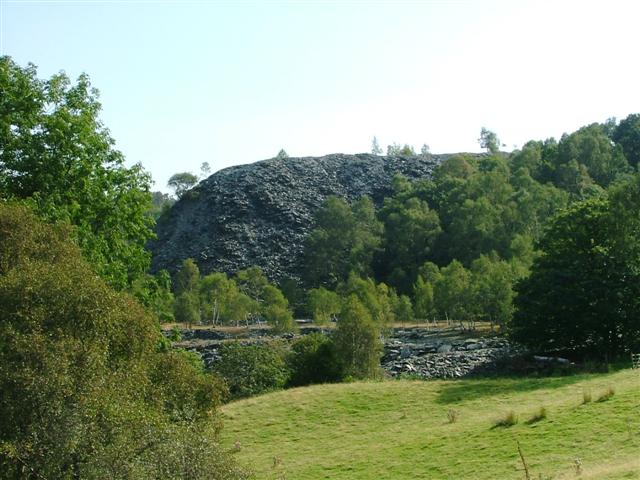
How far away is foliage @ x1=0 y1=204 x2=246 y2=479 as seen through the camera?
45.2ft

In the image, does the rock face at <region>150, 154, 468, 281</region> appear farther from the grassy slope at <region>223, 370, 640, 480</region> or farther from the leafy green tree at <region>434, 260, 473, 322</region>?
the grassy slope at <region>223, 370, 640, 480</region>

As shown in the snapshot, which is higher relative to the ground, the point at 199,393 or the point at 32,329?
the point at 32,329

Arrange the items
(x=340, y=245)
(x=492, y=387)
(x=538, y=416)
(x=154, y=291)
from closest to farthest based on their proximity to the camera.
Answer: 1. (x=538, y=416)
2. (x=154, y=291)
3. (x=492, y=387)
4. (x=340, y=245)

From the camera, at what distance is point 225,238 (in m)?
148

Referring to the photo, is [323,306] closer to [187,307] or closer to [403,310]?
[403,310]

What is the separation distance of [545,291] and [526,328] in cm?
270

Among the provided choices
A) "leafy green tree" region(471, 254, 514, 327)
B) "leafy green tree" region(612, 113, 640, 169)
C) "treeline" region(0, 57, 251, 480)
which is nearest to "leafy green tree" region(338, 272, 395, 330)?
"leafy green tree" region(471, 254, 514, 327)

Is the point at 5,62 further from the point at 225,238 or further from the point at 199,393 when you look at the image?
the point at 225,238

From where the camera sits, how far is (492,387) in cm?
3781

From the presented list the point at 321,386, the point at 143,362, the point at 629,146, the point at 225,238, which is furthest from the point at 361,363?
the point at 629,146

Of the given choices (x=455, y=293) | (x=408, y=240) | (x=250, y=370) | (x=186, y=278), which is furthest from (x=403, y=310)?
(x=250, y=370)

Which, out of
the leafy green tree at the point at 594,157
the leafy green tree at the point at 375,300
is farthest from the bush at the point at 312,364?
the leafy green tree at the point at 594,157

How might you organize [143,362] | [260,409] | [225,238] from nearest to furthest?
[143,362], [260,409], [225,238]

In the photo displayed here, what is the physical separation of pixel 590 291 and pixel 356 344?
583 inches
